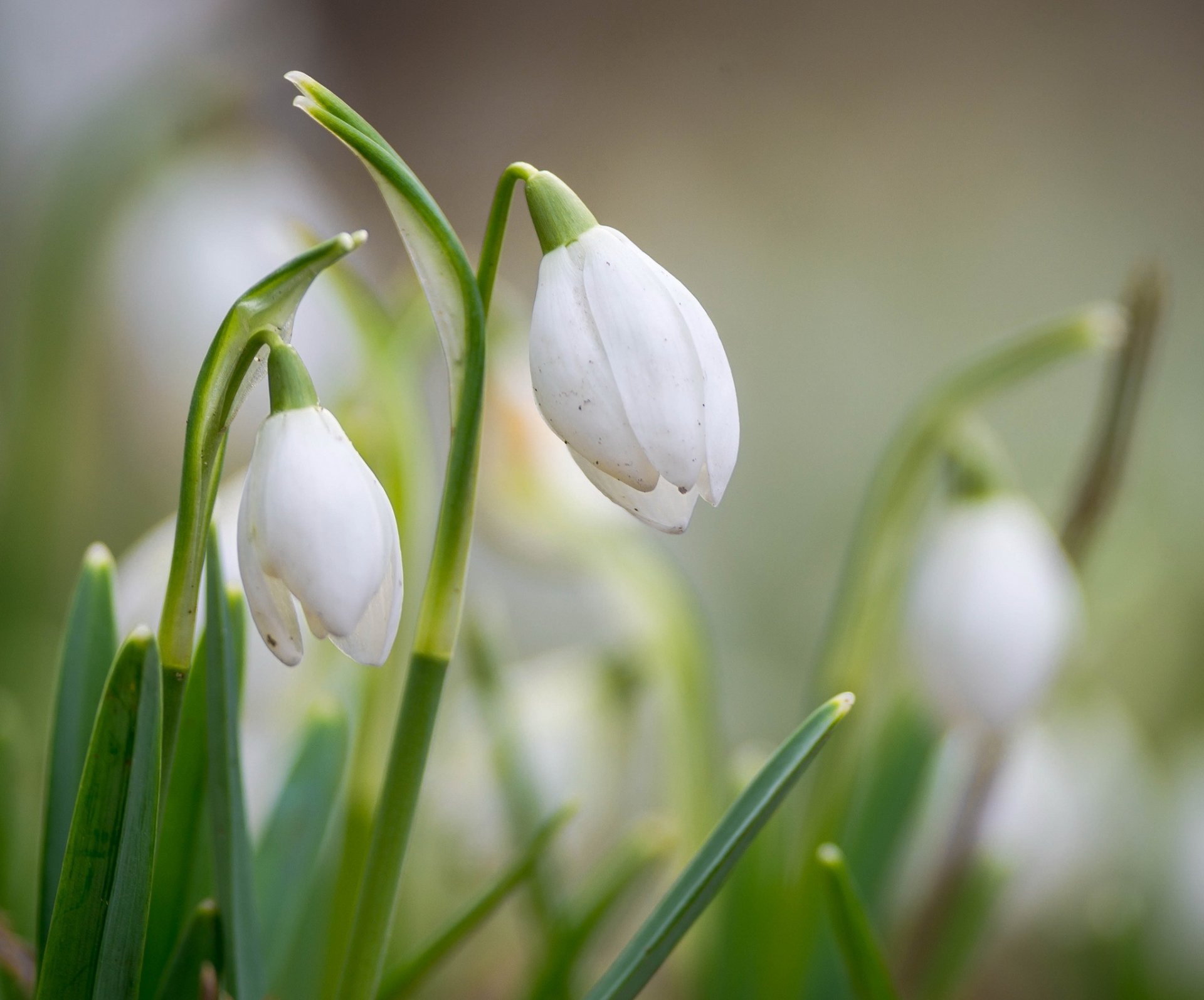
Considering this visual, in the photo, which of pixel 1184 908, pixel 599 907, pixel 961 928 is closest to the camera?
pixel 599 907

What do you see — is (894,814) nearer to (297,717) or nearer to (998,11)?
(297,717)

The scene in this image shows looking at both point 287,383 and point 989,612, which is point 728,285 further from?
point 287,383

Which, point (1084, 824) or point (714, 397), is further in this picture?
point (1084, 824)

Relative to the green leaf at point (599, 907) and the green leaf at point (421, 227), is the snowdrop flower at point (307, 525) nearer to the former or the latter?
the green leaf at point (421, 227)

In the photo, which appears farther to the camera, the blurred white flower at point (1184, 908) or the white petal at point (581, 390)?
the blurred white flower at point (1184, 908)

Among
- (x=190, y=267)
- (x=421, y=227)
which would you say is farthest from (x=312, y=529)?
(x=190, y=267)

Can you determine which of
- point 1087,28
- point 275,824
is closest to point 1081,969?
point 275,824

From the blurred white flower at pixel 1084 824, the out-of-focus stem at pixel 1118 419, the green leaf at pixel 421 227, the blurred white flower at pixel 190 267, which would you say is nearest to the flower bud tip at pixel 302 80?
the green leaf at pixel 421 227

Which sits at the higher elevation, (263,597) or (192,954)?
(263,597)
